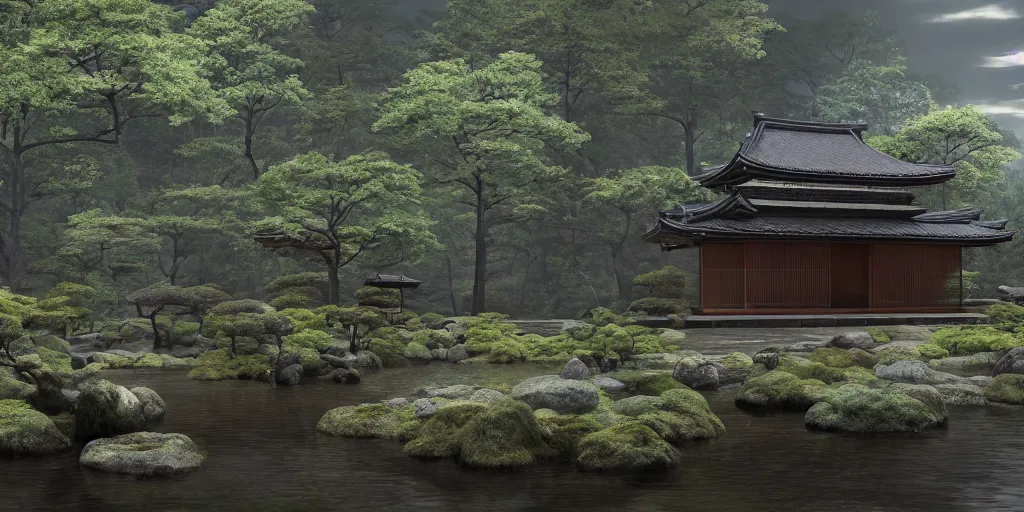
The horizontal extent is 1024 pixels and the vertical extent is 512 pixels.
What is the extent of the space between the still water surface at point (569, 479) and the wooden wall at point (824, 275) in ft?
53.9

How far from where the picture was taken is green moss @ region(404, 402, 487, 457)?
13727mm

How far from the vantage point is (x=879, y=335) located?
93.2 feet

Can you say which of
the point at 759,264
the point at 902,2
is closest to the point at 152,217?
the point at 759,264

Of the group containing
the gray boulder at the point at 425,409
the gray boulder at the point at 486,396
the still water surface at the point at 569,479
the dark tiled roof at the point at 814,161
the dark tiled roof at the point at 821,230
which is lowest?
the still water surface at the point at 569,479

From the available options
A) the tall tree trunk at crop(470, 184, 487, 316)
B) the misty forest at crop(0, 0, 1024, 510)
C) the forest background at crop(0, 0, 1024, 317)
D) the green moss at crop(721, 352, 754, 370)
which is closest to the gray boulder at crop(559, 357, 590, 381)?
the misty forest at crop(0, 0, 1024, 510)

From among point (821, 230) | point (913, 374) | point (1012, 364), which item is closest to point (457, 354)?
point (821, 230)

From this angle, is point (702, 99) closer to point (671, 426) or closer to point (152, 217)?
point (152, 217)

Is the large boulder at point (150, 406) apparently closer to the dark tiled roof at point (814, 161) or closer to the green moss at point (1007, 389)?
the green moss at point (1007, 389)

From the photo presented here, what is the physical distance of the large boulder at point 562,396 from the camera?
1631 cm

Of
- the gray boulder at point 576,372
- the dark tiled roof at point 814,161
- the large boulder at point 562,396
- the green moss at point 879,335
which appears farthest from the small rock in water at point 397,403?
the dark tiled roof at point 814,161

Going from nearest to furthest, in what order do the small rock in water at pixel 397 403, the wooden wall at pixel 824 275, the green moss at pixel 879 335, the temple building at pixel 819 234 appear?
1. the small rock in water at pixel 397 403
2. the green moss at pixel 879 335
3. the temple building at pixel 819 234
4. the wooden wall at pixel 824 275

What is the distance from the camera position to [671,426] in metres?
15.1

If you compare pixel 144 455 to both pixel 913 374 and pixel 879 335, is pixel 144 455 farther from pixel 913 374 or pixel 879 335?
pixel 879 335

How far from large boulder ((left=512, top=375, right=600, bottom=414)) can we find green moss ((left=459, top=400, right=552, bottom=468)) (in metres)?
2.63
